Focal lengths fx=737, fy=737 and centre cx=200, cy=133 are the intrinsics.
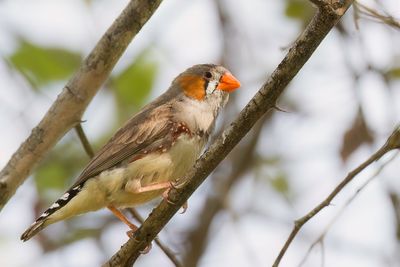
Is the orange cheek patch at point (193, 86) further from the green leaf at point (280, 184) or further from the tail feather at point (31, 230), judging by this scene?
the green leaf at point (280, 184)

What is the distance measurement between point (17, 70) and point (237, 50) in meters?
2.69

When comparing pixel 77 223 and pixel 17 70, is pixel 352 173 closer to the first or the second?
pixel 17 70

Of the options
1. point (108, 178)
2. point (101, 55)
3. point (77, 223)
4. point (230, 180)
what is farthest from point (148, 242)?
point (77, 223)

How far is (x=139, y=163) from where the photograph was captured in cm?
512

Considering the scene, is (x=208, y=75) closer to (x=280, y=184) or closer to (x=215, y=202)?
(x=215, y=202)

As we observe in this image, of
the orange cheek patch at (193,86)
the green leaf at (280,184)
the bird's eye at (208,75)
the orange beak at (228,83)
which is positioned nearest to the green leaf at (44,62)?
the orange cheek patch at (193,86)

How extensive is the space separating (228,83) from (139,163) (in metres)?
1.13

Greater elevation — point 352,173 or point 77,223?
point 352,173

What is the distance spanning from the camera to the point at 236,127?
143 inches

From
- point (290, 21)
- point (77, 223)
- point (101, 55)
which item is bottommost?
point (77, 223)

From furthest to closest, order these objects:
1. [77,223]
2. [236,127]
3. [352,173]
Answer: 1. [77,223]
2. [352,173]
3. [236,127]

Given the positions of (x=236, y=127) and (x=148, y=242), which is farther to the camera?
(x=148, y=242)

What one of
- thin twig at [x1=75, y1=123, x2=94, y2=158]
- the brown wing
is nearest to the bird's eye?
the brown wing

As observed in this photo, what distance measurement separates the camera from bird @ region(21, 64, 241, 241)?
5.00 meters
